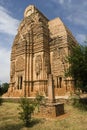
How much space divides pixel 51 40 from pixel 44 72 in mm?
7219

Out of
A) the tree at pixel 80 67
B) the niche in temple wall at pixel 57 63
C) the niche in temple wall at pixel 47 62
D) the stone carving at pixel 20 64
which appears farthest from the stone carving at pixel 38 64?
the tree at pixel 80 67

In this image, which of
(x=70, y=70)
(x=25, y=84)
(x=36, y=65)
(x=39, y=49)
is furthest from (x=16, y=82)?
(x=70, y=70)

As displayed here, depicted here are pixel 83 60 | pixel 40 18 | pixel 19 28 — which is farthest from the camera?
pixel 19 28

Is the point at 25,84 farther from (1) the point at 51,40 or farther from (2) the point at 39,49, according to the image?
(1) the point at 51,40

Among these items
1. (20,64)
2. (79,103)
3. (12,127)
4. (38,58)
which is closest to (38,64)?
(38,58)

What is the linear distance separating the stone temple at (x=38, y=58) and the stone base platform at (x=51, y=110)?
41.2ft

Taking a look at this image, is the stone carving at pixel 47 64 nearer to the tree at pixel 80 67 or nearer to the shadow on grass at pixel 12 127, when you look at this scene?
the tree at pixel 80 67

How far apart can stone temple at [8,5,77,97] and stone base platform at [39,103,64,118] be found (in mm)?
12560

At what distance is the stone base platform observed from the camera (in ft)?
48.5

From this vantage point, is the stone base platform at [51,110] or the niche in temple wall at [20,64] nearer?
the stone base platform at [51,110]

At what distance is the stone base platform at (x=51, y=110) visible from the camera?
48.5 ft

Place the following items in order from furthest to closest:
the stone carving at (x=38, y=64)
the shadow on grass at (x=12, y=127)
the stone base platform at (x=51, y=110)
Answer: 1. the stone carving at (x=38, y=64)
2. the stone base platform at (x=51, y=110)
3. the shadow on grass at (x=12, y=127)

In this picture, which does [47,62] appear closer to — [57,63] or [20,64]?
[57,63]

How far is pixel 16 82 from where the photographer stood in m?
32.2
